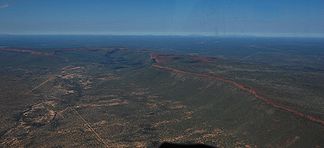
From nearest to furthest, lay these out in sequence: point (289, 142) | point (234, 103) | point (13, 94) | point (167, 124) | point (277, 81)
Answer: point (289, 142) < point (167, 124) < point (234, 103) < point (13, 94) < point (277, 81)

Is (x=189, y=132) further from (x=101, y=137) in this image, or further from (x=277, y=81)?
(x=277, y=81)

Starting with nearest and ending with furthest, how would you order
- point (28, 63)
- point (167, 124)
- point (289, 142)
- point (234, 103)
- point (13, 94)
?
point (289, 142) < point (167, 124) < point (234, 103) < point (13, 94) < point (28, 63)

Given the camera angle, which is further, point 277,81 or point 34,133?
point 277,81

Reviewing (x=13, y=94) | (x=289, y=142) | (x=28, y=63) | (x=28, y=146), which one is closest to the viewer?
(x=289, y=142)

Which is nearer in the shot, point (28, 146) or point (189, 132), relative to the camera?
point (28, 146)

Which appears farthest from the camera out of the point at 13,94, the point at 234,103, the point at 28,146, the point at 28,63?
the point at 28,63

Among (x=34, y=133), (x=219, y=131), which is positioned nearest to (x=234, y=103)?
(x=219, y=131)

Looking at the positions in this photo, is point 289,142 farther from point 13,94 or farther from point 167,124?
point 13,94

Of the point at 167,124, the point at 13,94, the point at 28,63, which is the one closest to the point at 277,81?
the point at 167,124
